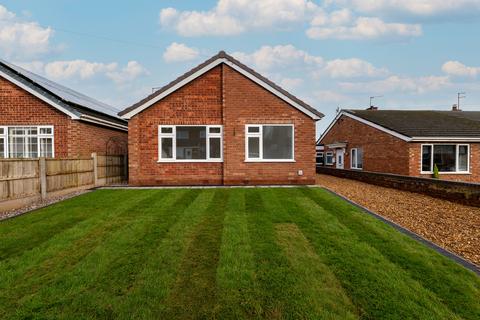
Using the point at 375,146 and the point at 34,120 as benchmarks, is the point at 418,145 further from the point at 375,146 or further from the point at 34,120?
the point at 34,120

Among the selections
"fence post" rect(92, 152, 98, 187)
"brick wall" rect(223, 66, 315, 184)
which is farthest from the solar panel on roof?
"brick wall" rect(223, 66, 315, 184)

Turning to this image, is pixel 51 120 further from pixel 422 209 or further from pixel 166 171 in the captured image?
pixel 422 209

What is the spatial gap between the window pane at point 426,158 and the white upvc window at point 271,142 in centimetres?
948

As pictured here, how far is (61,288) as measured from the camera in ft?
12.2

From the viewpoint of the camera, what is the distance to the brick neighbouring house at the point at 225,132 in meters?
13.5

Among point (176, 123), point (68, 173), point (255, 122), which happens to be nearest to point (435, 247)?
point (255, 122)

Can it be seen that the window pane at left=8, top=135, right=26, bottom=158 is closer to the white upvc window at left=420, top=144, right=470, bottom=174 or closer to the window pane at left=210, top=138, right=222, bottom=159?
the window pane at left=210, top=138, right=222, bottom=159

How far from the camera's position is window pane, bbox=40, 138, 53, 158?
13.6m

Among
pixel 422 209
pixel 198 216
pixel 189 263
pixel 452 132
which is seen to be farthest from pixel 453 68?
pixel 189 263

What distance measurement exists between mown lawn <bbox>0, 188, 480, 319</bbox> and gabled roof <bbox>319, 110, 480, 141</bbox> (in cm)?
1295

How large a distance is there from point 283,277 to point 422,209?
285 inches

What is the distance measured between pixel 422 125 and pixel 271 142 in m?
11.5

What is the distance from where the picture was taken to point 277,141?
44.8ft

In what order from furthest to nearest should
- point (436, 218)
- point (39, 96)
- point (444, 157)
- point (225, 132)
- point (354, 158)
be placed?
1. point (354, 158)
2. point (444, 157)
3. point (225, 132)
4. point (39, 96)
5. point (436, 218)
